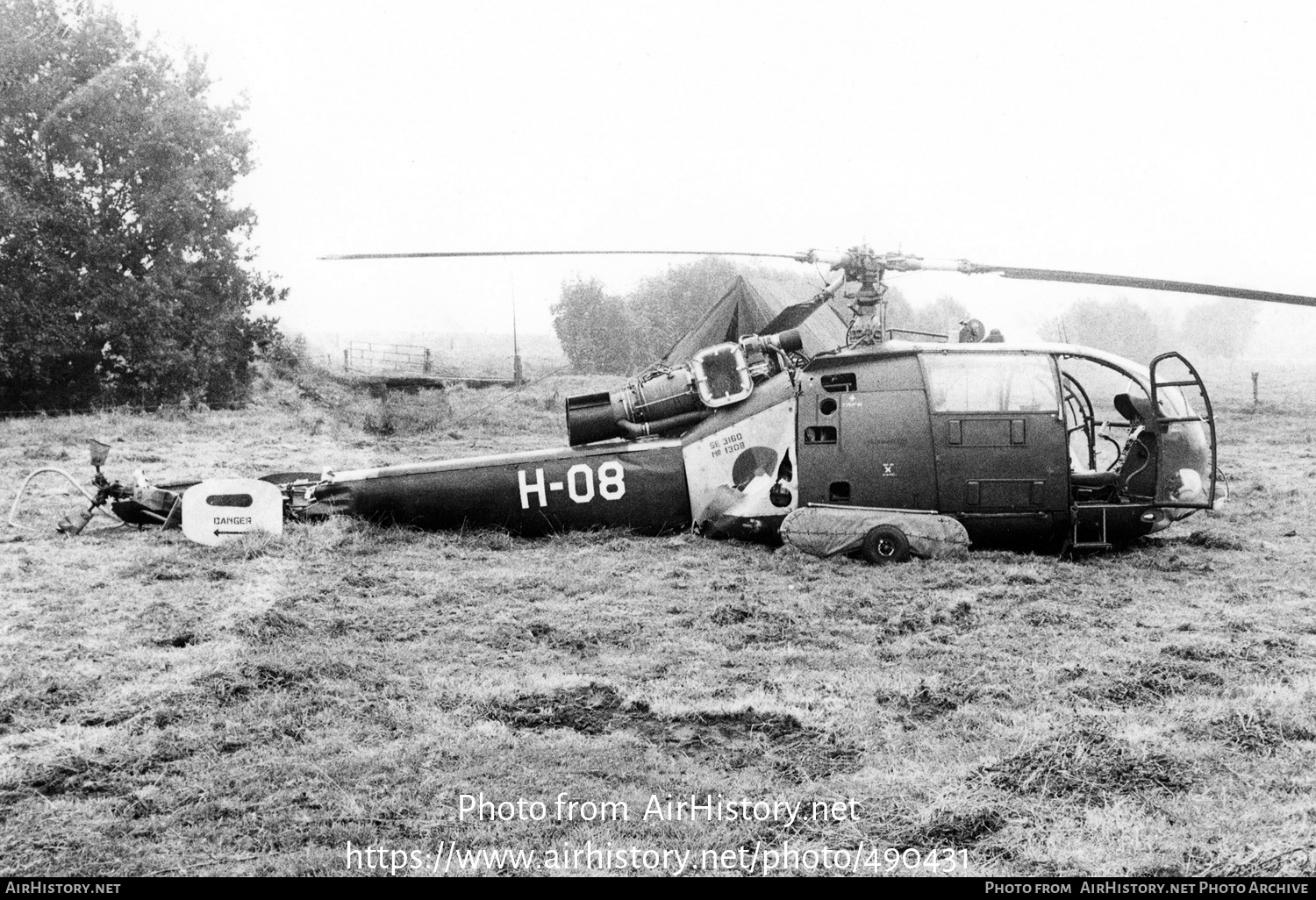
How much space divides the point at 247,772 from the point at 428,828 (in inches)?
37.2

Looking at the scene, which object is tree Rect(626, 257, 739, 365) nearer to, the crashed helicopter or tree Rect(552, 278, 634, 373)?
tree Rect(552, 278, 634, 373)

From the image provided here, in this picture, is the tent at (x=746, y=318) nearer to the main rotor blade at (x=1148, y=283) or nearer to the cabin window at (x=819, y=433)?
the cabin window at (x=819, y=433)

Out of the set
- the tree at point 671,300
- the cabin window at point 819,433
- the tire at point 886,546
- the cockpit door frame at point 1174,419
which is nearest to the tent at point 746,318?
the cabin window at point 819,433

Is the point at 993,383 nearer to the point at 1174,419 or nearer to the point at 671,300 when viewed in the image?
the point at 1174,419

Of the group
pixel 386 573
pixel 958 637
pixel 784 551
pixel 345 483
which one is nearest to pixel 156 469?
pixel 345 483

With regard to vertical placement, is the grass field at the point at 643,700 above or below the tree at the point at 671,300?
below

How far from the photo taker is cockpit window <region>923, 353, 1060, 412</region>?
7895 mm

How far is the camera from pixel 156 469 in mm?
13828

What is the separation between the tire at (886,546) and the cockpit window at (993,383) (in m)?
1.10

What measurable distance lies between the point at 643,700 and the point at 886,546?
11.7ft

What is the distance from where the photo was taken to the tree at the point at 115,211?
58.9 feet

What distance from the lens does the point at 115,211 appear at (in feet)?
59.5

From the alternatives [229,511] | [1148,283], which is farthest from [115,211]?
[1148,283]

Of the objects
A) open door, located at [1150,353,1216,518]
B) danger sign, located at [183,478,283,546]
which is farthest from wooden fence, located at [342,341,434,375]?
open door, located at [1150,353,1216,518]
